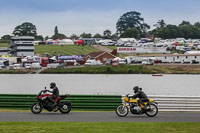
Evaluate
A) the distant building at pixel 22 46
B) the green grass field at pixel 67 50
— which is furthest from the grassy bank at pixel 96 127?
the distant building at pixel 22 46

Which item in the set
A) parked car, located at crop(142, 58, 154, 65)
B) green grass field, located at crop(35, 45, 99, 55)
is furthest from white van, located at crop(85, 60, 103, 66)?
green grass field, located at crop(35, 45, 99, 55)

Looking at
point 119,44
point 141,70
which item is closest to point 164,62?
point 141,70

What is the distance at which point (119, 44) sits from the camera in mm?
162625

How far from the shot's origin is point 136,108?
67.2 feet

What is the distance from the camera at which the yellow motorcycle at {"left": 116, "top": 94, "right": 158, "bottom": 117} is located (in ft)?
66.5

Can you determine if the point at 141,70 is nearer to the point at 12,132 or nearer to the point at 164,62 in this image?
the point at 164,62

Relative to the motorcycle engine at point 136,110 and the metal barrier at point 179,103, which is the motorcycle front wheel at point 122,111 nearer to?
the motorcycle engine at point 136,110

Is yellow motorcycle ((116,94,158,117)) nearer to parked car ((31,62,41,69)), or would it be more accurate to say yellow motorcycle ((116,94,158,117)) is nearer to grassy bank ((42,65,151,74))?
grassy bank ((42,65,151,74))

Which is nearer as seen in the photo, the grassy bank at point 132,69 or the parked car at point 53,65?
the grassy bank at point 132,69

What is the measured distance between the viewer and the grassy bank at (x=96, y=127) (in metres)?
16.0

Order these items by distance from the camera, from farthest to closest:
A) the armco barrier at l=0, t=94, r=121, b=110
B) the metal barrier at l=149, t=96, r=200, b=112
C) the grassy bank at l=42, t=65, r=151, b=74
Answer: the grassy bank at l=42, t=65, r=151, b=74
the armco barrier at l=0, t=94, r=121, b=110
the metal barrier at l=149, t=96, r=200, b=112

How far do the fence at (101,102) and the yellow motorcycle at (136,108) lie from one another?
94.1 inches

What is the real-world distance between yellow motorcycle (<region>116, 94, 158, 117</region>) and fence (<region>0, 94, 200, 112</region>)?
2389 millimetres

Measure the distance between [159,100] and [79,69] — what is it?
8115 centimetres
